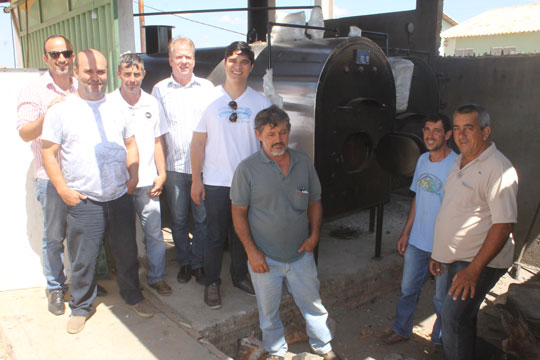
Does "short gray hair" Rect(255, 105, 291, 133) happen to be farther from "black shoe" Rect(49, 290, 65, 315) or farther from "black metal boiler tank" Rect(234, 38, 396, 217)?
"black shoe" Rect(49, 290, 65, 315)

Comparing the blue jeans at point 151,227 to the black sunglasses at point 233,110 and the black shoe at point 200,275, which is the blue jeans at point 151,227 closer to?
the black shoe at point 200,275

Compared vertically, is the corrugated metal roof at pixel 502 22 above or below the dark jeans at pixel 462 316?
above

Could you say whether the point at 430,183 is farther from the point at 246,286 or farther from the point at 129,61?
the point at 129,61

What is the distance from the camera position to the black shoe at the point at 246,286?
3.54 m

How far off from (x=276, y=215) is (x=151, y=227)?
1233 mm

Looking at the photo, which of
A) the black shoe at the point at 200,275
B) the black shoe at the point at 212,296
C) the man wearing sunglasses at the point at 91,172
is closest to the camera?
the man wearing sunglasses at the point at 91,172

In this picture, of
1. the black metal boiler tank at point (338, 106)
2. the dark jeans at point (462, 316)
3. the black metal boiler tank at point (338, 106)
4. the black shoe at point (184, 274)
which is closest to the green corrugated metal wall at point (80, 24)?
the black metal boiler tank at point (338, 106)

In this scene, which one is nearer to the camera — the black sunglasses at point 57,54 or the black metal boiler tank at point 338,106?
the black sunglasses at point 57,54

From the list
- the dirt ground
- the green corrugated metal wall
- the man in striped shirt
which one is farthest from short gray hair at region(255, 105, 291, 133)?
the green corrugated metal wall

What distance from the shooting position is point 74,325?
9.95 feet

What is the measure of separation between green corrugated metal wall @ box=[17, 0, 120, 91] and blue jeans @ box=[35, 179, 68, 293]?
1721 millimetres

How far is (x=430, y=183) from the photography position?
9.86ft

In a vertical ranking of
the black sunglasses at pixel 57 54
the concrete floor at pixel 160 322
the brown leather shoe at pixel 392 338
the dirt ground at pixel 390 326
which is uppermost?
the black sunglasses at pixel 57 54

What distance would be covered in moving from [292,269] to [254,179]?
65 centimetres
